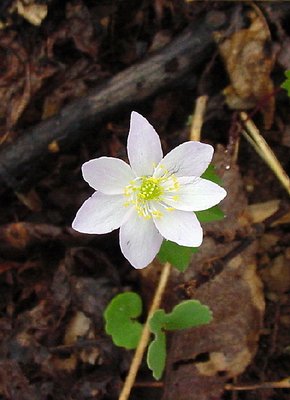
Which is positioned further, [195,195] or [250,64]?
[250,64]

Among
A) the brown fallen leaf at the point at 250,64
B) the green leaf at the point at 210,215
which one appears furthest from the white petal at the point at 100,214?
the brown fallen leaf at the point at 250,64

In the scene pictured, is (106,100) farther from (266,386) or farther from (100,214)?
(266,386)

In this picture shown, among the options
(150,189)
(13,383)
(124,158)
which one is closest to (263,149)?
(124,158)

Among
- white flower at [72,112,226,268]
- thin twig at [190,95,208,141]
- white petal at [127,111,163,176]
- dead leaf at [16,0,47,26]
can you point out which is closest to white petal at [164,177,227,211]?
white flower at [72,112,226,268]

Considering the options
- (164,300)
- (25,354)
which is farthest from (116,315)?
(25,354)

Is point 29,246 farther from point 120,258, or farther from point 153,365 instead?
point 153,365
